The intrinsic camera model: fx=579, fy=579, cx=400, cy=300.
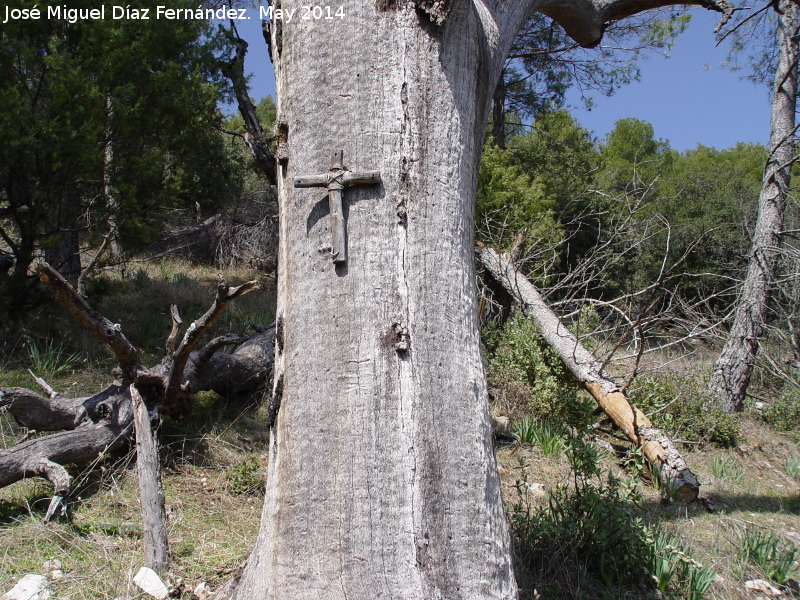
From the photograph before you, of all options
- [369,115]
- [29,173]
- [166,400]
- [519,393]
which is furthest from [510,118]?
[369,115]

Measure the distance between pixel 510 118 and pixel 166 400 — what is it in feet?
52.9

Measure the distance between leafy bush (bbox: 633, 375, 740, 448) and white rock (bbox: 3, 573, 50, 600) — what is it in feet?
A: 17.1

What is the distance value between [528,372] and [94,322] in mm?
4462

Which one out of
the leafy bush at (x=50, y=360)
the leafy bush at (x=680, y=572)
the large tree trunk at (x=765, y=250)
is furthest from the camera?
the large tree trunk at (x=765, y=250)

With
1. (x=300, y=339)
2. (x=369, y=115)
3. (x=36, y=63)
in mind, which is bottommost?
(x=300, y=339)

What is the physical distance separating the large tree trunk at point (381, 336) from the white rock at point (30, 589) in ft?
3.72

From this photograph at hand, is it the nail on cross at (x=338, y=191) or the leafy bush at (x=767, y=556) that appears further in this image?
the leafy bush at (x=767, y=556)

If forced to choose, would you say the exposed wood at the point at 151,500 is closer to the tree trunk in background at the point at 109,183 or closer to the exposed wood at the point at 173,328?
the exposed wood at the point at 173,328

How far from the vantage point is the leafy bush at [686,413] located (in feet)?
19.5

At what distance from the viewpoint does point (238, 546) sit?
3.35 meters

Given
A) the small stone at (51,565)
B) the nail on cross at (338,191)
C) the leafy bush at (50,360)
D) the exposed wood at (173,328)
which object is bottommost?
the small stone at (51,565)

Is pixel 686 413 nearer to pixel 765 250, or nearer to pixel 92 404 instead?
pixel 765 250

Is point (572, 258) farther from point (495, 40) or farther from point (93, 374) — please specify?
point (495, 40)

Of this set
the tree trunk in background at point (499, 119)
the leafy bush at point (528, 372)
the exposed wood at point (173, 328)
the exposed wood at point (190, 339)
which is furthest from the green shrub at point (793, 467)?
the tree trunk in background at point (499, 119)
